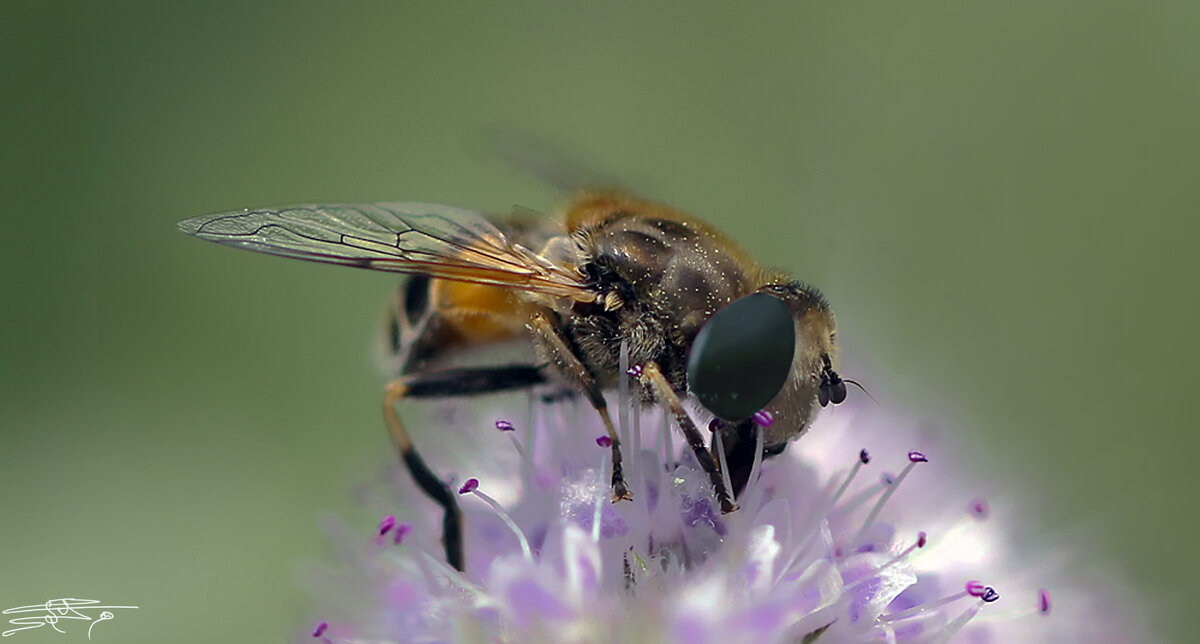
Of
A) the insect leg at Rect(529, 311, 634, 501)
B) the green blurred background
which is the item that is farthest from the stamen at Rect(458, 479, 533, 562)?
the green blurred background

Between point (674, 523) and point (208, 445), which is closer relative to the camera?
point (674, 523)

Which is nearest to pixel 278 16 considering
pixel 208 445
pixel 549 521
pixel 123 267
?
pixel 123 267

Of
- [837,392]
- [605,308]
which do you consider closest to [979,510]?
[837,392]

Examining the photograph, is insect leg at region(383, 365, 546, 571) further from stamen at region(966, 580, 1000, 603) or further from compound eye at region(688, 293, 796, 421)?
stamen at region(966, 580, 1000, 603)

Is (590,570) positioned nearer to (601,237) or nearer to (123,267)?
(601,237)
